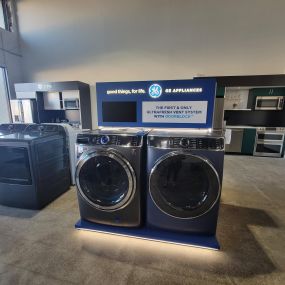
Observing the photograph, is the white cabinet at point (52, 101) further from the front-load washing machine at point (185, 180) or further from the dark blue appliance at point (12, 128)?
the front-load washing machine at point (185, 180)

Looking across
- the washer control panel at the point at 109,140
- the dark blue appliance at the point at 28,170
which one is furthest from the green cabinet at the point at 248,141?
the dark blue appliance at the point at 28,170

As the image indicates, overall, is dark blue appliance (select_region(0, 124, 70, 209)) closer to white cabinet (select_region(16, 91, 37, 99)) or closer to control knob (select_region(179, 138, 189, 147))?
control knob (select_region(179, 138, 189, 147))

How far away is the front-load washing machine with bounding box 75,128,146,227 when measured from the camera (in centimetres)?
160

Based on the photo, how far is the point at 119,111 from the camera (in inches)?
85.9

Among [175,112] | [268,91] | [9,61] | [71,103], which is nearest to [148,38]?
[71,103]

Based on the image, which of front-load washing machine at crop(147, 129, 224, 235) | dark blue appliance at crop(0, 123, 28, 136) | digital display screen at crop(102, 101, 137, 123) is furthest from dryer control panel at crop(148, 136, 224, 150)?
dark blue appliance at crop(0, 123, 28, 136)

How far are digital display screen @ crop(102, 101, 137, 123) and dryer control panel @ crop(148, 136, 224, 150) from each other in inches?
27.3

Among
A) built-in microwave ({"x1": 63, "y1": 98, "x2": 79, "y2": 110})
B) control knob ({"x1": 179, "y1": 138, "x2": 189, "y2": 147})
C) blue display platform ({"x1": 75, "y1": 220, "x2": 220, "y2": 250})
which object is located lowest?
blue display platform ({"x1": 75, "y1": 220, "x2": 220, "y2": 250})

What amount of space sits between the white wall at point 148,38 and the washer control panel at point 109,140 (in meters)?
4.02

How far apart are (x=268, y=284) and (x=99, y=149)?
1705 mm

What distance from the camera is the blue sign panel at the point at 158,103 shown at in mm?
1932

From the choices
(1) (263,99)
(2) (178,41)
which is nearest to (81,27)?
(2) (178,41)

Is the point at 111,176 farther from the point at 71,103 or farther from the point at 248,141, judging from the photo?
the point at 248,141

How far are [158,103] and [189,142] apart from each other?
773 millimetres
